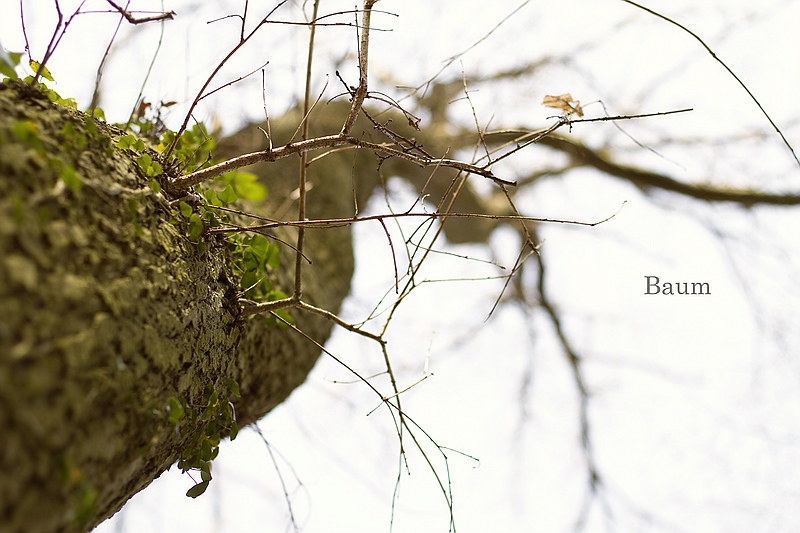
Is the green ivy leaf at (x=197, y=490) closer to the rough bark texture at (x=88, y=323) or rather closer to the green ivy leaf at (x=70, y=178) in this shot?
the rough bark texture at (x=88, y=323)

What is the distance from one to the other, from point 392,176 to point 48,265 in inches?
74.1

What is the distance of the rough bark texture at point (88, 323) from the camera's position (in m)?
0.41

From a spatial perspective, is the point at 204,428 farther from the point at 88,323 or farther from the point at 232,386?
the point at 88,323

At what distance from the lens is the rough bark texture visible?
415mm

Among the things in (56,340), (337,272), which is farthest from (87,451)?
(337,272)

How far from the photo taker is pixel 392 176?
2.27m

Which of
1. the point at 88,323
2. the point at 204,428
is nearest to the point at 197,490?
the point at 204,428

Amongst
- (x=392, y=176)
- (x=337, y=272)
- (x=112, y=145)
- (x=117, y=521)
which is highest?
(x=392, y=176)

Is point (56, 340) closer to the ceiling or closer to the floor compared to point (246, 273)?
closer to the floor

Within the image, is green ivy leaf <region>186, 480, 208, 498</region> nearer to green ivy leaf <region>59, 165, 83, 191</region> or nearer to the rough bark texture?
the rough bark texture

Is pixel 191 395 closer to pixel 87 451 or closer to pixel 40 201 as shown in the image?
pixel 87 451

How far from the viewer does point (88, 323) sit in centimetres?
48

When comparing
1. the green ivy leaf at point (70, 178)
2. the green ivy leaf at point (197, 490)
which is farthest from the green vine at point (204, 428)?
the green ivy leaf at point (70, 178)

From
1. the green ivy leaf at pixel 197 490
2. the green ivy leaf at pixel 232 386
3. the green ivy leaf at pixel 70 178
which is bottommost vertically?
the green ivy leaf at pixel 197 490
